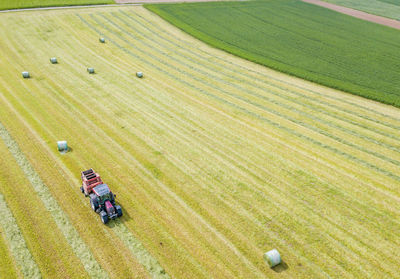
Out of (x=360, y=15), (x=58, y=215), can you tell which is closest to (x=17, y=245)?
(x=58, y=215)

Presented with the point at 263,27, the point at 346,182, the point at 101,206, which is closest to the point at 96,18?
the point at 263,27

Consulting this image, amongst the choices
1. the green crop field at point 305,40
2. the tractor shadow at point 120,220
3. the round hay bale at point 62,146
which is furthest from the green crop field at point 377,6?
the tractor shadow at point 120,220

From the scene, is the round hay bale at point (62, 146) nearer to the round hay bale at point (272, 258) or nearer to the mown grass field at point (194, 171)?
the mown grass field at point (194, 171)

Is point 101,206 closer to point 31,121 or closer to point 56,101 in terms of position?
point 31,121

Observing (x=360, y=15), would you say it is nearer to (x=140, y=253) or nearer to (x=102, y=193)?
(x=102, y=193)

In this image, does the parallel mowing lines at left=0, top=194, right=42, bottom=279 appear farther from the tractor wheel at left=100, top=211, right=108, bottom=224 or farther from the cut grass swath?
the tractor wheel at left=100, top=211, right=108, bottom=224

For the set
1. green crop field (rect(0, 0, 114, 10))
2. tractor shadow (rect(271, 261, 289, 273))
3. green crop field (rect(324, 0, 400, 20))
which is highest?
green crop field (rect(324, 0, 400, 20))

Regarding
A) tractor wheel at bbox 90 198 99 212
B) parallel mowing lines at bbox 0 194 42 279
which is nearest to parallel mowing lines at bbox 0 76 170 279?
tractor wheel at bbox 90 198 99 212
